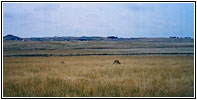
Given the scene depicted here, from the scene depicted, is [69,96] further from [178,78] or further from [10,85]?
[178,78]

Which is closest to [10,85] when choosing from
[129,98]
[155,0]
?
[129,98]

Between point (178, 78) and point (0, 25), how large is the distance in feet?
→ 22.0

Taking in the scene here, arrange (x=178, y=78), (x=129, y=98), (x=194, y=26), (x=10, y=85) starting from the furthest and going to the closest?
(x=178, y=78)
(x=10, y=85)
(x=194, y=26)
(x=129, y=98)

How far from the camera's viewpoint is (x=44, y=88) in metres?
9.15

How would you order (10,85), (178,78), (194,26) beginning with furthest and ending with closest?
(178,78), (10,85), (194,26)

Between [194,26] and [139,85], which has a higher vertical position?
[194,26]

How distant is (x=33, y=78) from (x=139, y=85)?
4.12 meters

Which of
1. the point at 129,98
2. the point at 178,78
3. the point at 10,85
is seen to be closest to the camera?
the point at 129,98

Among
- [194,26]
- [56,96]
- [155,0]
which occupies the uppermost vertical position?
[155,0]

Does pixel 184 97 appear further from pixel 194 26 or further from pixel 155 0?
pixel 155 0

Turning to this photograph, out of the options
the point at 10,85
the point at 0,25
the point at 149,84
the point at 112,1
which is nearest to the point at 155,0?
the point at 112,1

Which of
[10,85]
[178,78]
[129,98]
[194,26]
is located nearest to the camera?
[129,98]

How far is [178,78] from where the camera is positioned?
1037cm

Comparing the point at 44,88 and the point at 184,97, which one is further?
the point at 44,88
